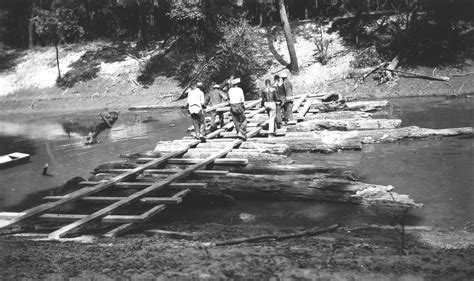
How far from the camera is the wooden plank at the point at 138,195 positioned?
675 centimetres

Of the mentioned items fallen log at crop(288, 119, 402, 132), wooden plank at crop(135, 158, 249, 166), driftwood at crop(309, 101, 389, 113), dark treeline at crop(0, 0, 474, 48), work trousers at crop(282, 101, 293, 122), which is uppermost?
dark treeline at crop(0, 0, 474, 48)

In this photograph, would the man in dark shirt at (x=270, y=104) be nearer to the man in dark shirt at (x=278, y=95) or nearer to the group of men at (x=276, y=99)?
the group of men at (x=276, y=99)

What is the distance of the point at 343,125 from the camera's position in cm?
1423

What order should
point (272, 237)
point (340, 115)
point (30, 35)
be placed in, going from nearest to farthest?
1. point (272, 237)
2. point (340, 115)
3. point (30, 35)

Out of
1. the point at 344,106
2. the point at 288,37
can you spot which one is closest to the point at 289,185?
the point at 344,106

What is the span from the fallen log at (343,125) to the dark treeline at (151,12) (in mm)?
12905

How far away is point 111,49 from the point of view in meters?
38.3

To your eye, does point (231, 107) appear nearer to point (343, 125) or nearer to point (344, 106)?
point (343, 125)

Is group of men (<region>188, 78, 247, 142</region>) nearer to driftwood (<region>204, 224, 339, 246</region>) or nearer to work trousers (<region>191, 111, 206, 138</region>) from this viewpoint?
work trousers (<region>191, 111, 206, 138</region>)

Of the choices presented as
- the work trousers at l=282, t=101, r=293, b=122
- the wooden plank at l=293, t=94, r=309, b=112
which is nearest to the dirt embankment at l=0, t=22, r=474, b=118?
the wooden plank at l=293, t=94, r=309, b=112

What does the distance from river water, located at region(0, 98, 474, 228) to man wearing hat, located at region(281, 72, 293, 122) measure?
8.48 ft

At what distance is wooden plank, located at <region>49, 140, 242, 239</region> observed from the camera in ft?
22.1

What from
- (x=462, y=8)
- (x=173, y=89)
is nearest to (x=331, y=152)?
(x=462, y=8)

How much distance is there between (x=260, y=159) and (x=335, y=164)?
6.10 ft
